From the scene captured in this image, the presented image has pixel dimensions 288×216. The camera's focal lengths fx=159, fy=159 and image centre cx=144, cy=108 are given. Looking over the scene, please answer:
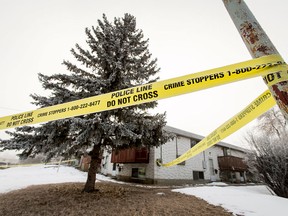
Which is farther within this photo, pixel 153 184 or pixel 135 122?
pixel 153 184

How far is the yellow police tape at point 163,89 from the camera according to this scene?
1.68 metres

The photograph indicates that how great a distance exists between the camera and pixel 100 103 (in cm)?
353

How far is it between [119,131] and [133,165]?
1399cm

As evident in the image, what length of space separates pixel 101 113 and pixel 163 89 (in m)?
5.39

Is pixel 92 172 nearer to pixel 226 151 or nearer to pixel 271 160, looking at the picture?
pixel 271 160

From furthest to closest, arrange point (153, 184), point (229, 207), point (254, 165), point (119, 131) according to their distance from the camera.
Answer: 1. point (153, 184)
2. point (254, 165)
3. point (119, 131)
4. point (229, 207)

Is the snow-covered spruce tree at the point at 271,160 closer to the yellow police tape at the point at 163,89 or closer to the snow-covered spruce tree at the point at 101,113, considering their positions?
the snow-covered spruce tree at the point at 101,113

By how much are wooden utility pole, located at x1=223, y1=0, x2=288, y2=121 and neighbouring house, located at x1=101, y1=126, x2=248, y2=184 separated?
44.8 feet

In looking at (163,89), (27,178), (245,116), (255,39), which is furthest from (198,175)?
(255,39)

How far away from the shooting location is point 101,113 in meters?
7.71

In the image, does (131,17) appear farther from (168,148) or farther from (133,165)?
(133,165)

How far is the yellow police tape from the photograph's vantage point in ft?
5.50

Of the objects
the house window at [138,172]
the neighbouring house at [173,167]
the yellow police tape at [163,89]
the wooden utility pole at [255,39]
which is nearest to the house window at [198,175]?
the neighbouring house at [173,167]

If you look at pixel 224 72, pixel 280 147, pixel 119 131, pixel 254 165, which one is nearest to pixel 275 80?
pixel 224 72
